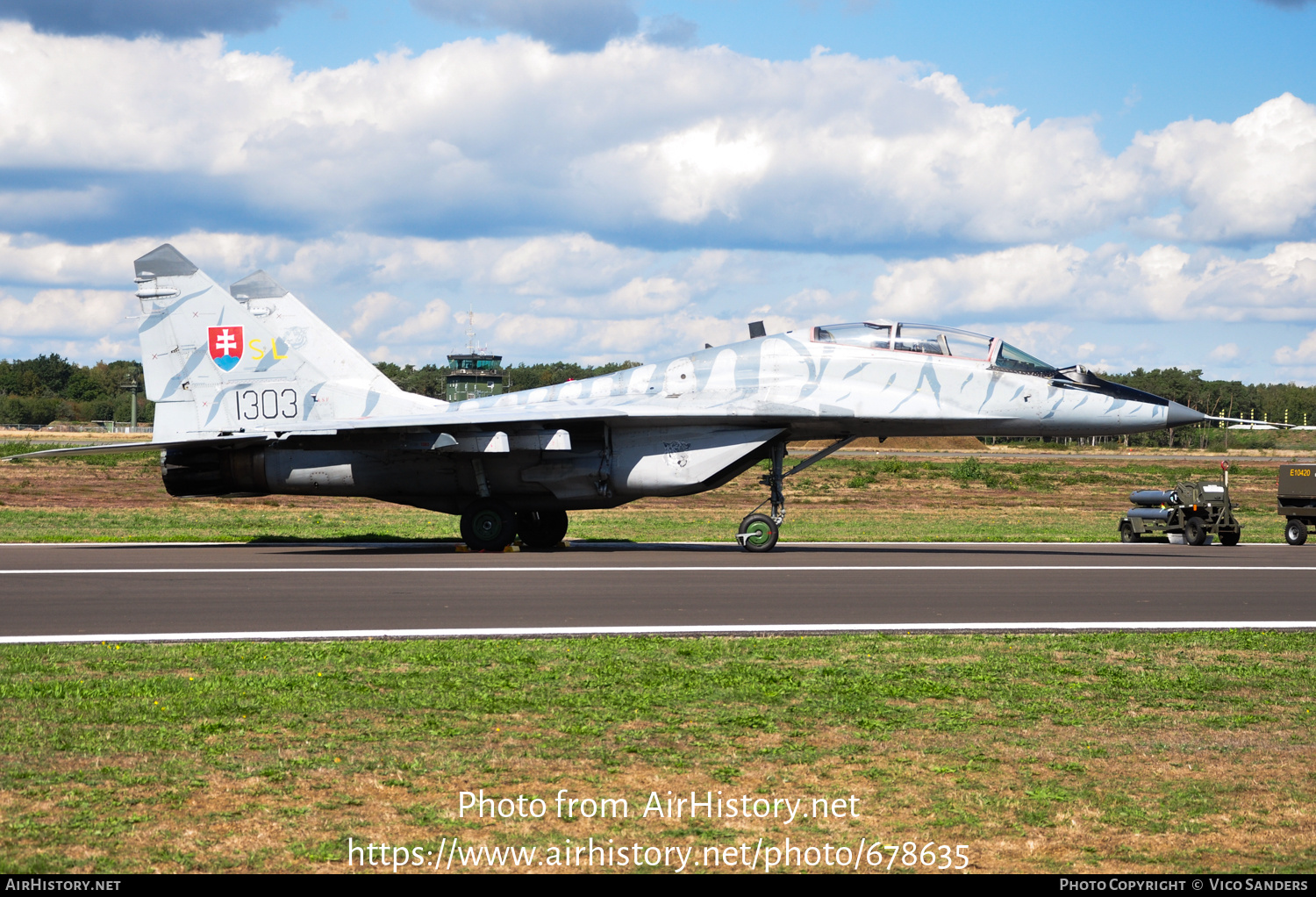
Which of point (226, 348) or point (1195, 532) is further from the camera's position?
point (1195, 532)

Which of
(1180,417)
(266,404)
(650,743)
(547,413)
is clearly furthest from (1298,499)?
(650,743)

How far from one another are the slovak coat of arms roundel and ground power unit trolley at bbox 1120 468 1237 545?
18.4 m

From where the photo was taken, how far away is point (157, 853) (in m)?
4.28

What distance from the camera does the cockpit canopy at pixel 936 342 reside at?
1755 cm

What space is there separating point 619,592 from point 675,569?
291 cm

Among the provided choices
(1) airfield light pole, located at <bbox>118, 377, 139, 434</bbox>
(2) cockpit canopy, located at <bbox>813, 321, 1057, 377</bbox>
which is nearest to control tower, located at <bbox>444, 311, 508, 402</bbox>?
(1) airfield light pole, located at <bbox>118, 377, 139, 434</bbox>

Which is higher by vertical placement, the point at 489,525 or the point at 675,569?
the point at 489,525

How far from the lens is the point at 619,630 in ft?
32.9

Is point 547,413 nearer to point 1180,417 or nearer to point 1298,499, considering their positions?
point 1180,417

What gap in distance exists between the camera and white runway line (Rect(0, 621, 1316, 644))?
946 centimetres

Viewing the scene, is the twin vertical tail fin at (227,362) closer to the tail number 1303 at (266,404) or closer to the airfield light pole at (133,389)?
the tail number 1303 at (266,404)

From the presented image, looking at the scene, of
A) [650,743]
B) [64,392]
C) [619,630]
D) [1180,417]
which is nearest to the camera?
[650,743]

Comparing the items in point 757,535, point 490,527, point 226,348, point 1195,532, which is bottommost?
point 1195,532
